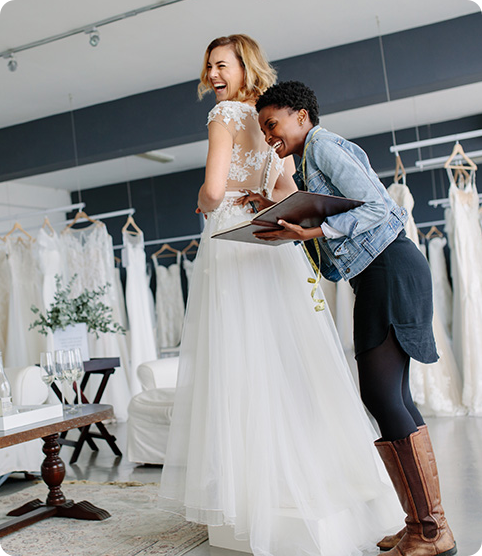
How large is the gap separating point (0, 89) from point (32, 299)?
90.6 inches

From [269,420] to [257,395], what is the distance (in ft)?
0.30

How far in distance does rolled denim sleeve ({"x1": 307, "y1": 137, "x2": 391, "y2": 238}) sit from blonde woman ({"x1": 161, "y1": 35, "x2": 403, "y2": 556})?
425 millimetres

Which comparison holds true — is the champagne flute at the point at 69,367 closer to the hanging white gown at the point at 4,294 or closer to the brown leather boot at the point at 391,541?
the brown leather boot at the point at 391,541

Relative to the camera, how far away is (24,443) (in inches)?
151

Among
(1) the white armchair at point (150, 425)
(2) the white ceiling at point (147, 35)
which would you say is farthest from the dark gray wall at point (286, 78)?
(1) the white armchair at point (150, 425)

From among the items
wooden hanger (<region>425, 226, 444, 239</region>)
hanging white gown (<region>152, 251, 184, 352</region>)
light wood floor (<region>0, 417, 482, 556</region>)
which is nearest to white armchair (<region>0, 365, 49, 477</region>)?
light wood floor (<region>0, 417, 482, 556</region>)

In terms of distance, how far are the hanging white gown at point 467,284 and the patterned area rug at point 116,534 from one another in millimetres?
2993

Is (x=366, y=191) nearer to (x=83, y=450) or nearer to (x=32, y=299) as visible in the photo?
(x=83, y=450)

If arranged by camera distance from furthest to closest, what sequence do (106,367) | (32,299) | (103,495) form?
(32,299), (106,367), (103,495)

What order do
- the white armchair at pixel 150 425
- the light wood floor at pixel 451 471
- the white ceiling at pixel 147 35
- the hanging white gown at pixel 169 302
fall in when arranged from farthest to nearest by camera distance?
1. the hanging white gown at pixel 169 302
2. the white ceiling at pixel 147 35
3. the white armchair at pixel 150 425
4. the light wood floor at pixel 451 471

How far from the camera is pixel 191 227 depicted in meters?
8.84

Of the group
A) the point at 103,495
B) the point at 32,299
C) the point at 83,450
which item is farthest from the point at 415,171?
the point at 103,495

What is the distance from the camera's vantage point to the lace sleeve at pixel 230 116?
216 cm

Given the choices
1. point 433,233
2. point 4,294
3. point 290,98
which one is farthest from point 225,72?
point 433,233
